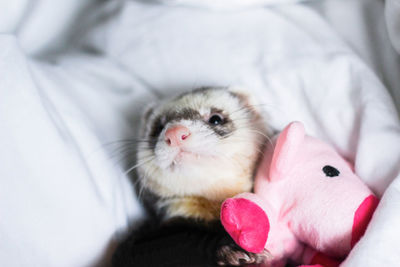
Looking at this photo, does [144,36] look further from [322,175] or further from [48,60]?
[322,175]

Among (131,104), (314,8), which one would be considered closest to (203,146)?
(131,104)

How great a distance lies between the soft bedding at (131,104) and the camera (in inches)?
33.5

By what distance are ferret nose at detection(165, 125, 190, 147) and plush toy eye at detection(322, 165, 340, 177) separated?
0.30m

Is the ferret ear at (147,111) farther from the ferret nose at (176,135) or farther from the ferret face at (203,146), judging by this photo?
the ferret nose at (176,135)

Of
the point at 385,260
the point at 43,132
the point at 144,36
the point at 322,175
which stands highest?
the point at 144,36

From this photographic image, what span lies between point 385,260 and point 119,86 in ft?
3.04

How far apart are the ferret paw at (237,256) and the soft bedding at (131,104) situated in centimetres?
17

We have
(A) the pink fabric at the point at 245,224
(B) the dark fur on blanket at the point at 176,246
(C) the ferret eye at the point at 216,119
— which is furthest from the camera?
(C) the ferret eye at the point at 216,119

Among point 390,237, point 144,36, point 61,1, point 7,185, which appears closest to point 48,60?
point 61,1

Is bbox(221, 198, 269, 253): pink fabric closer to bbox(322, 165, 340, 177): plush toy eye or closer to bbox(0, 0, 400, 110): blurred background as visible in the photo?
bbox(322, 165, 340, 177): plush toy eye

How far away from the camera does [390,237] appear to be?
0.68 metres

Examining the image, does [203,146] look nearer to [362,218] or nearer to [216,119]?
[216,119]

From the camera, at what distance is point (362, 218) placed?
770mm

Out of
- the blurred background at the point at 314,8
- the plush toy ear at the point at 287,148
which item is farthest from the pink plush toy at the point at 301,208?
the blurred background at the point at 314,8
